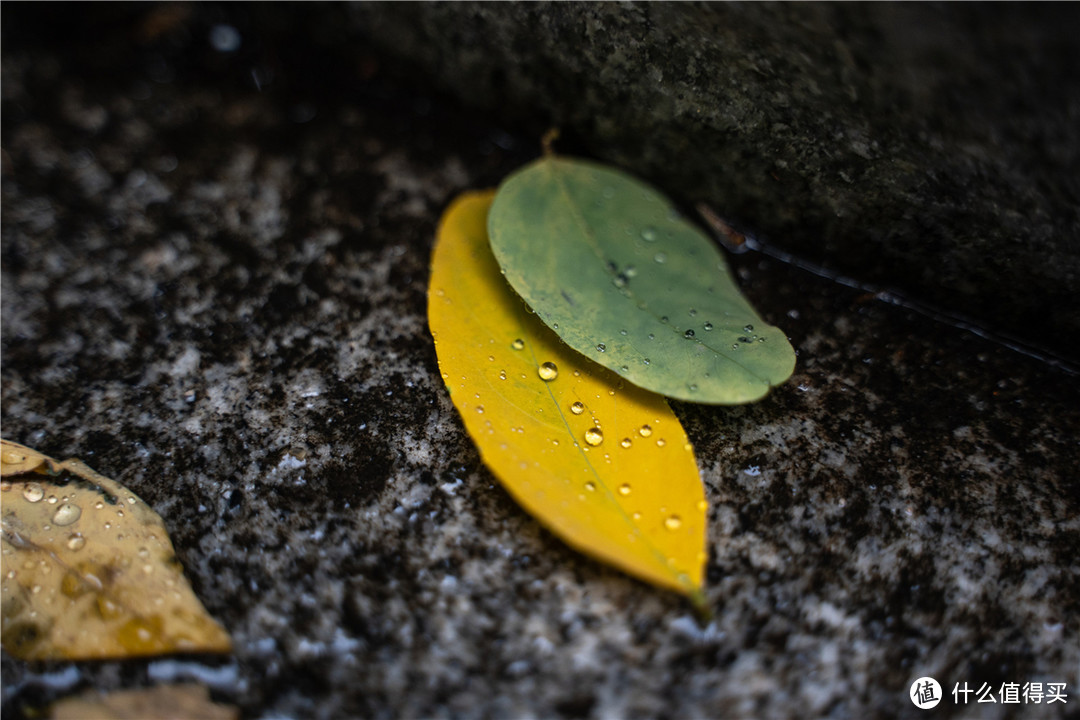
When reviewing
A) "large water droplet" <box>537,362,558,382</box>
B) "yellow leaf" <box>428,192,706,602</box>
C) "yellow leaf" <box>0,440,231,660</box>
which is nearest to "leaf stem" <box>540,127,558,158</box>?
"yellow leaf" <box>428,192,706,602</box>

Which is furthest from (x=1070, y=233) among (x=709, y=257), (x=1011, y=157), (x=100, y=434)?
(x=100, y=434)

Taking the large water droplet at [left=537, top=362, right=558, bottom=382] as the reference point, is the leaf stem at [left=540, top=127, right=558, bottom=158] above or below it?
above

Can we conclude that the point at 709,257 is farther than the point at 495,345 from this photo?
Yes

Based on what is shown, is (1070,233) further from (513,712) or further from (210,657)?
(210,657)

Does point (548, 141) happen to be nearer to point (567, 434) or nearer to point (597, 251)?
point (597, 251)

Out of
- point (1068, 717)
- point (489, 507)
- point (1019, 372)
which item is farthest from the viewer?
point (1019, 372)
